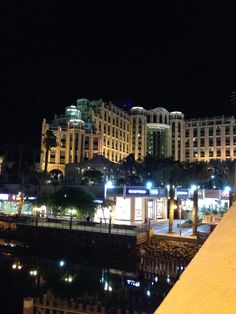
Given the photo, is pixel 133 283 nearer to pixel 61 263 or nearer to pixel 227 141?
pixel 61 263

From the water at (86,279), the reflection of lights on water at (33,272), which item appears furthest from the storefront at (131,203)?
the reflection of lights on water at (33,272)

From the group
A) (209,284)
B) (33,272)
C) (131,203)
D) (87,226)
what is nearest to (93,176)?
(131,203)

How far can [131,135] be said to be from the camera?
108812 mm

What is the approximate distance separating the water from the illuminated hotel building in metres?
59.9

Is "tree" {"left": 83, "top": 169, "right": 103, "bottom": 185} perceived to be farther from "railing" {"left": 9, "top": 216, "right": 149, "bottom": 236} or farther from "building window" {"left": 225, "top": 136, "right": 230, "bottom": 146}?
"building window" {"left": 225, "top": 136, "right": 230, "bottom": 146}

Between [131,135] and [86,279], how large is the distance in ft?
302

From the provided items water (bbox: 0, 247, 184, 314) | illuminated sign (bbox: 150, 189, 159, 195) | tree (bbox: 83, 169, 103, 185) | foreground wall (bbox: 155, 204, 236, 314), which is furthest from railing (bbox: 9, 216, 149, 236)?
foreground wall (bbox: 155, 204, 236, 314)

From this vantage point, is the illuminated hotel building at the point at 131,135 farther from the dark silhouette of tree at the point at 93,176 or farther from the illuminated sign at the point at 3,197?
the illuminated sign at the point at 3,197

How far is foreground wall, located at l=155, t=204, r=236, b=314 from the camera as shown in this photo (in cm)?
238

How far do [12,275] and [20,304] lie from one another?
4619mm

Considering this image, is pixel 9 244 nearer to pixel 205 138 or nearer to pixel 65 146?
pixel 65 146

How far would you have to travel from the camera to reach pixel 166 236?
2408 cm

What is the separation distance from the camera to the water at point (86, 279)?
1455cm

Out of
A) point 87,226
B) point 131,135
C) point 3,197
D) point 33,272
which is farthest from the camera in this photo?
point 131,135
